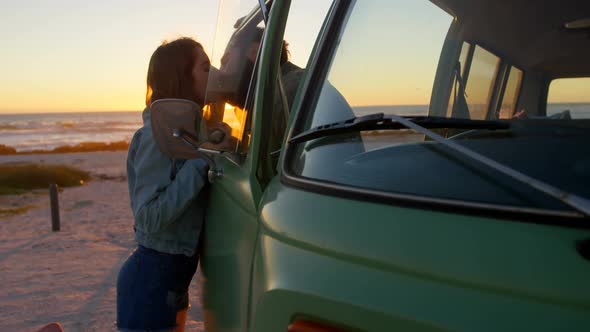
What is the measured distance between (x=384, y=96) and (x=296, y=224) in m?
0.52

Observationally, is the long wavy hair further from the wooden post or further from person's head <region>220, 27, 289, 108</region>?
the wooden post

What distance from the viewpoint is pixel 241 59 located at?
2.43m

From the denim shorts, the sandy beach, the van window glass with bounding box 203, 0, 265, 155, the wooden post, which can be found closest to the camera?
the van window glass with bounding box 203, 0, 265, 155

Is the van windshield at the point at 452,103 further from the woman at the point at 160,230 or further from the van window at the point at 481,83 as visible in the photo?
the woman at the point at 160,230

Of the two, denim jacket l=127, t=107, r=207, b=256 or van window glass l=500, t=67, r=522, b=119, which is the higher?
van window glass l=500, t=67, r=522, b=119

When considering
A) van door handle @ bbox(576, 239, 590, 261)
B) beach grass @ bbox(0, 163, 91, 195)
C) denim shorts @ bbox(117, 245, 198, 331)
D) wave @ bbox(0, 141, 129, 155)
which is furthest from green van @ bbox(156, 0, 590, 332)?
wave @ bbox(0, 141, 129, 155)

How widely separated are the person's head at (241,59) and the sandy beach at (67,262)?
1.75 m

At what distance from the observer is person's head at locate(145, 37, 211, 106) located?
2.75m

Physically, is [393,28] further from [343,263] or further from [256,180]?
[343,263]

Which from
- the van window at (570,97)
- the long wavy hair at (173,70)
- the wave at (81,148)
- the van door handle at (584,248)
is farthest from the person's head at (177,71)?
the wave at (81,148)

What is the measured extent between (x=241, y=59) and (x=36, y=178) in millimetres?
15708

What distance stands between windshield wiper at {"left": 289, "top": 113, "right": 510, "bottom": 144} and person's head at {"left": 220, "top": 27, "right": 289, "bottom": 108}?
2.72 ft

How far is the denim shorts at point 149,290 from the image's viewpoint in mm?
2516

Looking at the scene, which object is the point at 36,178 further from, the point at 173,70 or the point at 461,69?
the point at 461,69
